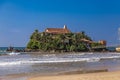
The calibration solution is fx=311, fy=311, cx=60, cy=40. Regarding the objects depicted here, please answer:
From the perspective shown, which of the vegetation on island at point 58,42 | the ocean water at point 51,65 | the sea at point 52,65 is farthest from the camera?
the vegetation on island at point 58,42

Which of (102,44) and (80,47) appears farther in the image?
(102,44)

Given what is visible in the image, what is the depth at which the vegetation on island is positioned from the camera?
110 meters

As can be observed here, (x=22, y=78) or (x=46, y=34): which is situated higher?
(x=46, y=34)

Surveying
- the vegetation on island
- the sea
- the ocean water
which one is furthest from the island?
the ocean water

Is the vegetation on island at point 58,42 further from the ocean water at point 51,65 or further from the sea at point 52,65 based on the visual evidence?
the ocean water at point 51,65

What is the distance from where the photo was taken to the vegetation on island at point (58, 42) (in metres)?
110

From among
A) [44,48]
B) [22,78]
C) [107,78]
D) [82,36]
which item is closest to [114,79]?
[107,78]

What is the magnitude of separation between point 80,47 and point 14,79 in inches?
3681

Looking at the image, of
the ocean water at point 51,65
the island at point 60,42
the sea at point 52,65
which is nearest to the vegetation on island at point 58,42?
the island at point 60,42

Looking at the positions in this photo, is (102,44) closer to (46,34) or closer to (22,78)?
(46,34)

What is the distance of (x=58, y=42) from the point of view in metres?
110

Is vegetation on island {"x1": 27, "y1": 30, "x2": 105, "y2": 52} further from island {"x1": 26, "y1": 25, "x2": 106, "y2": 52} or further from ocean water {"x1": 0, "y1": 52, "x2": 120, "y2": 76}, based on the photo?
ocean water {"x1": 0, "y1": 52, "x2": 120, "y2": 76}

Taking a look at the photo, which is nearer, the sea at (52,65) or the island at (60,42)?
the sea at (52,65)

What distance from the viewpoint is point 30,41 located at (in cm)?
11475
